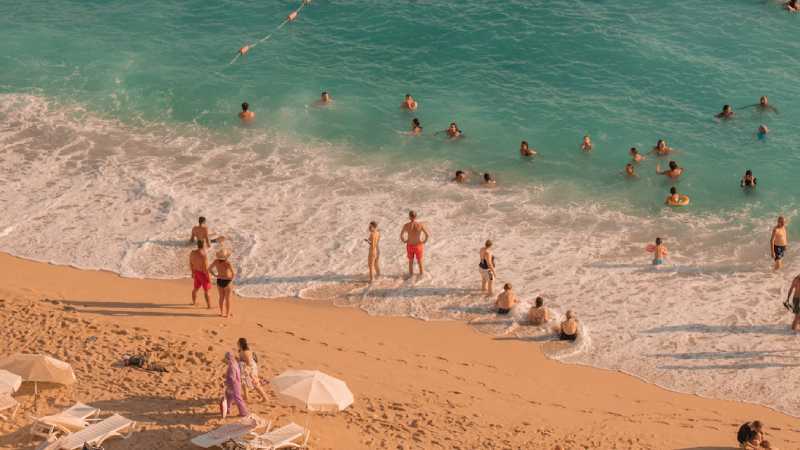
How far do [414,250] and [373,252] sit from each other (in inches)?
34.2

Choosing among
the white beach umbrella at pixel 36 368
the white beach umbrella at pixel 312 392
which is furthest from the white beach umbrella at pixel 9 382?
the white beach umbrella at pixel 312 392

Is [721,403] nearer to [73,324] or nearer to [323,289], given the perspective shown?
[323,289]

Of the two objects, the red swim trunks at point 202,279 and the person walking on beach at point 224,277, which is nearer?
the person walking on beach at point 224,277

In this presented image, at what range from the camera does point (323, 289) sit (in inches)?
659

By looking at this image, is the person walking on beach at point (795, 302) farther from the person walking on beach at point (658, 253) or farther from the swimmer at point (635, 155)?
the swimmer at point (635, 155)

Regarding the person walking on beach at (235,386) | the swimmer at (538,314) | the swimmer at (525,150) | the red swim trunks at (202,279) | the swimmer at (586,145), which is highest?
the swimmer at (586,145)

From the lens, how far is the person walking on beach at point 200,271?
1492 cm

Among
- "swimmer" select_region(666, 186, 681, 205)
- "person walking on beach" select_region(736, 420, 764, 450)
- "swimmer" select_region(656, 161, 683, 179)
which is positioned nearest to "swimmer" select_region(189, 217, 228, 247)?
"swimmer" select_region(666, 186, 681, 205)

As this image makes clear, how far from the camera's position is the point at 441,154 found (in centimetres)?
2278

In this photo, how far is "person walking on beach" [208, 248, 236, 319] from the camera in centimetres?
1468

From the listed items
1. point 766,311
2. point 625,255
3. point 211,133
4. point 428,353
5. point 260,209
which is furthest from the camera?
point 211,133

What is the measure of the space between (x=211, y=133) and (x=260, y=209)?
5402 mm

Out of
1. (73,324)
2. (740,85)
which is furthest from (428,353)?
(740,85)

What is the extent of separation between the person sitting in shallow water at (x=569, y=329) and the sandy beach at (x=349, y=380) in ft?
2.09
